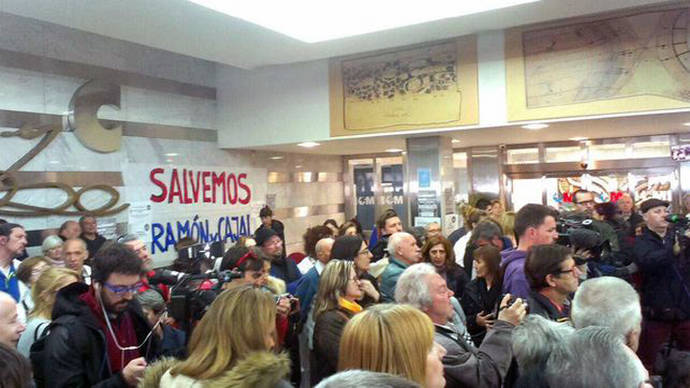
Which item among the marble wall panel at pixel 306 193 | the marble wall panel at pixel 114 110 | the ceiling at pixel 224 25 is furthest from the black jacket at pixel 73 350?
the marble wall panel at pixel 306 193

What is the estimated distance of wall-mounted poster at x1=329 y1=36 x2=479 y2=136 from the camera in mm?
6949

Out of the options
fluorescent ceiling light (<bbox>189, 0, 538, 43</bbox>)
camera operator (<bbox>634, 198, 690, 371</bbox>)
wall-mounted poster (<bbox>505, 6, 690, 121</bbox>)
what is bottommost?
camera operator (<bbox>634, 198, 690, 371</bbox>)

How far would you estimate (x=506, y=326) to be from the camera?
2.42m

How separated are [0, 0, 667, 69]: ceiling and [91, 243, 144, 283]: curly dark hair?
3.61 metres

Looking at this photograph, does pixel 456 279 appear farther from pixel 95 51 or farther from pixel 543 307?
pixel 95 51

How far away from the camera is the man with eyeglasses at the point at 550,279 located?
274 centimetres

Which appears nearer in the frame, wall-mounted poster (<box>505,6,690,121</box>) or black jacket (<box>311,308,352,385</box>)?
black jacket (<box>311,308,352,385</box>)

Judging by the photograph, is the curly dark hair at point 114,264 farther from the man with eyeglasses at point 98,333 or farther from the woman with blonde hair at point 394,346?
the woman with blonde hair at point 394,346

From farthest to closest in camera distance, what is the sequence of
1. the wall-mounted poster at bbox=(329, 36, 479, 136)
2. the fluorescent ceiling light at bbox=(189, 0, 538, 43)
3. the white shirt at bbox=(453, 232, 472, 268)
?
the wall-mounted poster at bbox=(329, 36, 479, 136), the fluorescent ceiling light at bbox=(189, 0, 538, 43), the white shirt at bbox=(453, 232, 472, 268)

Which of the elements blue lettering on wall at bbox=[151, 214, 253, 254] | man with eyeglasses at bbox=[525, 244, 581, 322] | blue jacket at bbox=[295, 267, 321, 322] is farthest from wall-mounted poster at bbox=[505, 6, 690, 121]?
blue lettering on wall at bbox=[151, 214, 253, 254]

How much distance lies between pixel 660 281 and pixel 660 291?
84mm

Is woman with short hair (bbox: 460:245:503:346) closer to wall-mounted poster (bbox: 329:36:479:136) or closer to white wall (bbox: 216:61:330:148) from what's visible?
wall-mounted poster (bbox: 329:36:479:136)

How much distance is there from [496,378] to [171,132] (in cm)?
733

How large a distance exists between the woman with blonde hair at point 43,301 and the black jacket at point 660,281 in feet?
13.9
